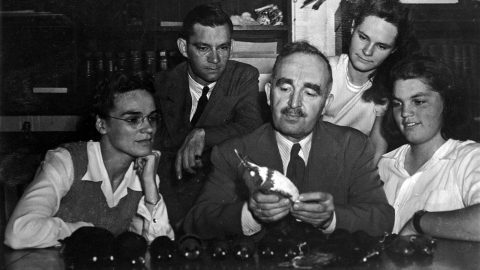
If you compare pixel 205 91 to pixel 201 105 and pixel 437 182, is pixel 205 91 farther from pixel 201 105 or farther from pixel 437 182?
pixel 437 182

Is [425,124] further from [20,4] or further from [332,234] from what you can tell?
[20,4]

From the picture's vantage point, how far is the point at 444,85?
1792 mm

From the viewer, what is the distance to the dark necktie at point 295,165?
165 centimetres

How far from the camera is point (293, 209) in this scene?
1395mm

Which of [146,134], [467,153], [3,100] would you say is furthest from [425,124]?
[3,100]

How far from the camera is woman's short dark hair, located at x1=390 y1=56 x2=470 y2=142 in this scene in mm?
Result: 1777

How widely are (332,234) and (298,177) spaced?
0.29 metres

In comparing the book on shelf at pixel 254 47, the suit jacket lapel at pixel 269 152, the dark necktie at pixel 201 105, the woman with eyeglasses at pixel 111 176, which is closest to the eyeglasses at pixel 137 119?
the woman with eyeglasses at pixel 111 176

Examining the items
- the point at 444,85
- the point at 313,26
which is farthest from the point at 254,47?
the point at 444,85

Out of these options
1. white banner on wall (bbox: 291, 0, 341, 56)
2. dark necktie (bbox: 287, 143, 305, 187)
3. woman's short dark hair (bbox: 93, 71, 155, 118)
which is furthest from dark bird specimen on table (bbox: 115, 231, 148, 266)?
white banner on wall (bbox: 291, 0, 341, 56)

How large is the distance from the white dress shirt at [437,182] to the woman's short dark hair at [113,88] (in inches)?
34.9

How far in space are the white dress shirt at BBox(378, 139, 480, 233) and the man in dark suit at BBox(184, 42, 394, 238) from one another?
131mm

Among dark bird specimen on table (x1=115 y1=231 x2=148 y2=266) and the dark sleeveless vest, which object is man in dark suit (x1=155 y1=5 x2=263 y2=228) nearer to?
the dark sleeveless vest

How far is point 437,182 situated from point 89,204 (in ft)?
3.64
